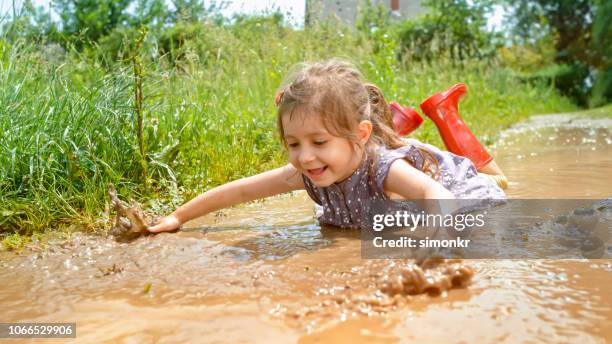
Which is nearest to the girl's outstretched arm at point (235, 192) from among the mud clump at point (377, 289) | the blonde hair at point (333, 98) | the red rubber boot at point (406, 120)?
the blonde hair at point (333, 98)

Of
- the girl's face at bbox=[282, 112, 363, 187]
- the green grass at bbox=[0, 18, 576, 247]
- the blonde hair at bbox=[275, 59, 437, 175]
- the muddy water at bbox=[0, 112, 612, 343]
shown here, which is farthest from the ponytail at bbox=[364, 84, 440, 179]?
the green grass at bbox=[0, 18, 576, 247]

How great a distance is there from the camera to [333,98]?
231 centimetres

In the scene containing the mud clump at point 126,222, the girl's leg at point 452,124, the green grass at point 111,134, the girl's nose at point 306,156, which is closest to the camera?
the girl's nose at point 306,156

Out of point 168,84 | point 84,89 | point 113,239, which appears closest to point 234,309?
point 113,239

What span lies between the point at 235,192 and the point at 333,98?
2.20ft

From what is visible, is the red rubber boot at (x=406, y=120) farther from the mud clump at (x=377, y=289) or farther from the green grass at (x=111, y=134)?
the mud clump at (x=377, y=289)

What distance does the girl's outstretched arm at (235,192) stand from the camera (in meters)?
2.66

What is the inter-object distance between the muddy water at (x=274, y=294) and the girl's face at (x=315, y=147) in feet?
0.88

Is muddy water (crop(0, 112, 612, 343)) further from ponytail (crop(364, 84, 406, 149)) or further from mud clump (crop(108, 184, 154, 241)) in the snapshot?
Answer: ponytail (crop(364, 84, 406, 149))

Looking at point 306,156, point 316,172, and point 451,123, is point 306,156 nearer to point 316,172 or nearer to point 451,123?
point 316,172

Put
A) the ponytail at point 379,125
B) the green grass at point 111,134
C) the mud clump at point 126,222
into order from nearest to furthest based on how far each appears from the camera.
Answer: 1. the mud clump at point 126,222
2. the ponytail at point 379,125
3. the green grass at point 111,134

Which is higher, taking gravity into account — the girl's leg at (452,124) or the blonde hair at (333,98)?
the blonde hair at (333,98)

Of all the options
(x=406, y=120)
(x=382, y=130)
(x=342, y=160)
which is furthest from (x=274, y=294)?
(x=406, y=120)

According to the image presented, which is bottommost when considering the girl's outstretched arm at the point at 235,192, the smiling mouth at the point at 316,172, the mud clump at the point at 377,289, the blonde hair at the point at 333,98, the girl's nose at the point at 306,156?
the mud clump at the point at 377,289
